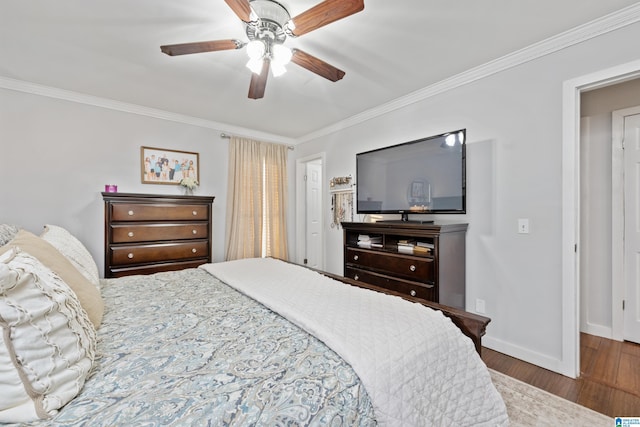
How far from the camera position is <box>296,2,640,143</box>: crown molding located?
1.82 metres

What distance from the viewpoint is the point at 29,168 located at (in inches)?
110

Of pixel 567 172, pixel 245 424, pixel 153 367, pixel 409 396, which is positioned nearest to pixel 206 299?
pixel 153 367

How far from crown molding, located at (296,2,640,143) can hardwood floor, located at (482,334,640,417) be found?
2424mm

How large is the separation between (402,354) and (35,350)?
1.05 metres

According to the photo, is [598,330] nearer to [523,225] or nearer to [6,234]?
[523,225]

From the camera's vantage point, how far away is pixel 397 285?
2.58 m

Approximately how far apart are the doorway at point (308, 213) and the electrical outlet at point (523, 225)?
2889mm

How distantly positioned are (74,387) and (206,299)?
803mm

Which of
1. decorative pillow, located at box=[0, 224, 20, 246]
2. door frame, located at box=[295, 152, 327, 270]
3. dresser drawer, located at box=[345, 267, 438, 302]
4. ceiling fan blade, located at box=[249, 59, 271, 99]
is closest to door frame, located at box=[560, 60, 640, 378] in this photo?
dresser drawer, located at box=[345, 267, 438, 302]

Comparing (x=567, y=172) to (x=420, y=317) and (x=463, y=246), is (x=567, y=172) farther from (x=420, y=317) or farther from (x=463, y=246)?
(x=420, y=317)

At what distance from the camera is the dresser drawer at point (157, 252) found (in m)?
2.79

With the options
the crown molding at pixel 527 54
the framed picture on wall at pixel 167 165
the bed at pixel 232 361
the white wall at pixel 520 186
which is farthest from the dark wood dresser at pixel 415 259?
the framed picture on wall at pixel 167 165

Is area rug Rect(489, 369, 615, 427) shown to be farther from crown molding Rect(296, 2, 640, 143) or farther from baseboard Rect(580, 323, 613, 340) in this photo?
crown molding Rect(296, 2, 640, 143)

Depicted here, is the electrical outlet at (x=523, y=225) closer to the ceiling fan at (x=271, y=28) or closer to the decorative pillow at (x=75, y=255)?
the ceiling fan at (x=271, y=28)
